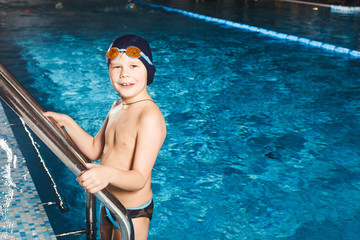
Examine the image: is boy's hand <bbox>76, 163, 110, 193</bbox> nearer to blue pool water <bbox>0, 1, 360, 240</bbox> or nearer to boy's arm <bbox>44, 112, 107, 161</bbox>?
boy's arm <bbox>44, 112, 107, 161</bbox>

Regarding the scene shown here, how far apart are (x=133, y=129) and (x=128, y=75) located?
21cm

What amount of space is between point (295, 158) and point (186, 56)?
4.75 m

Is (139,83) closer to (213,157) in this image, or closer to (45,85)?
(213,157)

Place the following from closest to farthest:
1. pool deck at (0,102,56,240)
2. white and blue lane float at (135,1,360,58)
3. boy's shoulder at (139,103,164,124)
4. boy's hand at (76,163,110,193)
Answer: boy's hand at (76,163,110,193), boy's shoulder at (139,103,164,124), pool deck at (0,102,56,240), white and blue lane float at (135,1,360,58)

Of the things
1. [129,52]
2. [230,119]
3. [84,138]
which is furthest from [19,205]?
[230,119]

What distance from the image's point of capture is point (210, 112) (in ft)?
17.5

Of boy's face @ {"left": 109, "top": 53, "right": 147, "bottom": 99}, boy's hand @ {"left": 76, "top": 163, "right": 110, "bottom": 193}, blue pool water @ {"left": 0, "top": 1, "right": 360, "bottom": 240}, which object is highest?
boy's face @ {"left": 109, "top": 53, "right": 147, "bottom": 99}

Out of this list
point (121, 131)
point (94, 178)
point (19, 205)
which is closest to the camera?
point (94, 178)

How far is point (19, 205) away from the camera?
2.39m

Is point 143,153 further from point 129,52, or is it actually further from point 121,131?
point 129,52

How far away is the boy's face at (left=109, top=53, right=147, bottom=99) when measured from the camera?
4.87 ft

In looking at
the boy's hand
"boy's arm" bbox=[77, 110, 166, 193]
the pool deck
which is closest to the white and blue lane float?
the pool deck

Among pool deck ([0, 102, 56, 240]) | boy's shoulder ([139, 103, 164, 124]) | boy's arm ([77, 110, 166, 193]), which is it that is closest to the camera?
boy's arm ([77, 110, 166, 193])

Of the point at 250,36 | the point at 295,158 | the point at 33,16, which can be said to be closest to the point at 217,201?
the point at 295,158
